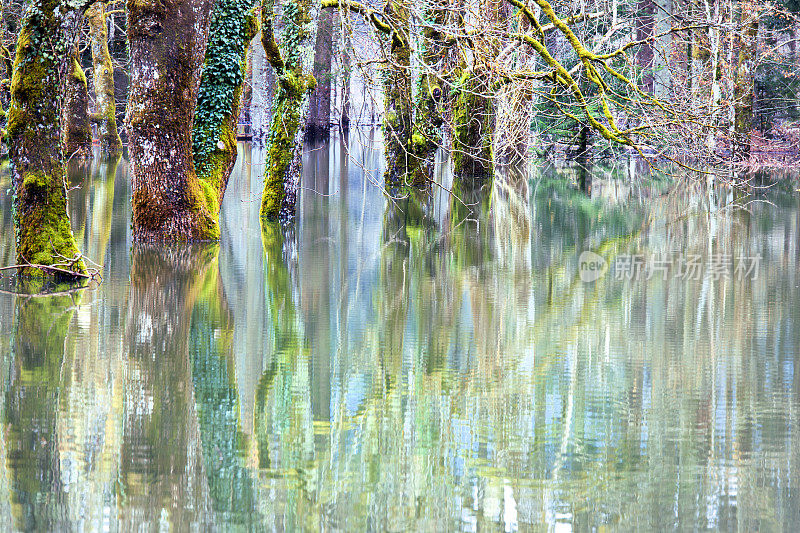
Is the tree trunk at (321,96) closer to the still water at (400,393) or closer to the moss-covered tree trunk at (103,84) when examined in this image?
the moss-covered tree trunk at (103,84)

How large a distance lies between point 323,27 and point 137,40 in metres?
29.8

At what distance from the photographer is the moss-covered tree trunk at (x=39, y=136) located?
8.45 m

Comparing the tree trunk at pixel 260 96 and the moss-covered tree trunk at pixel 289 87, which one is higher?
the tree trunk at pixel 260 96

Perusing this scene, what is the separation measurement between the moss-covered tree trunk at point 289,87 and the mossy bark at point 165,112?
2541 millimetres

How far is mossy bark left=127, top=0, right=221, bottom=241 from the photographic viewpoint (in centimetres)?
1065

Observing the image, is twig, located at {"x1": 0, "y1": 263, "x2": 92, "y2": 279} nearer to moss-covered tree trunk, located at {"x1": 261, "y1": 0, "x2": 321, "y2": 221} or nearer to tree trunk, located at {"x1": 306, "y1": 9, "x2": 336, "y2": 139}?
moss-covered tree trunk, located at {"x1": 261, "y1": 0, "x2": 321, "y2": 221}

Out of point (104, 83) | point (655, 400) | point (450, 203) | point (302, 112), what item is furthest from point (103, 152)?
point (655, 400)

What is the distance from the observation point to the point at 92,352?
6254 mm

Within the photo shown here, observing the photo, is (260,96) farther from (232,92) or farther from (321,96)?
(232,92)

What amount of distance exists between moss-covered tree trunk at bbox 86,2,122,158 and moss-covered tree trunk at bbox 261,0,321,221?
60.3ft

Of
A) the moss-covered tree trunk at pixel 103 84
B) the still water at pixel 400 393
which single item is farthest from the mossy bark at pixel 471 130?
the moss-covered tree trunk at pixel 103 84

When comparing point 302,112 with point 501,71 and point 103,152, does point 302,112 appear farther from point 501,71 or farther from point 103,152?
point 103,152

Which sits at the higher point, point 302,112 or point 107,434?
point 302,112

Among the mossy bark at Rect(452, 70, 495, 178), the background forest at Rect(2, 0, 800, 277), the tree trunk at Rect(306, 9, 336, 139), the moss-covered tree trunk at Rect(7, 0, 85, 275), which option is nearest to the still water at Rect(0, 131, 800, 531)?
the moss-covered tree trunk at Rect(7, 0, 85, 275)
